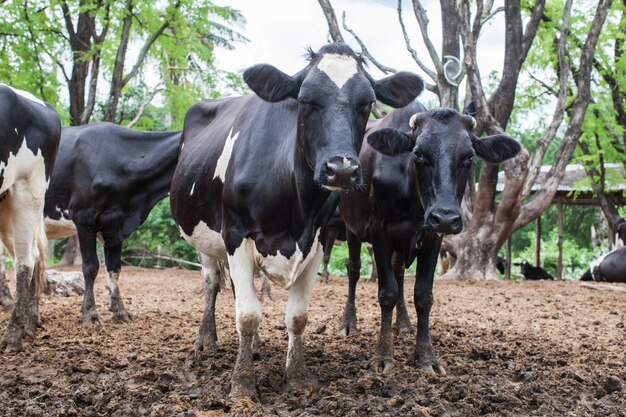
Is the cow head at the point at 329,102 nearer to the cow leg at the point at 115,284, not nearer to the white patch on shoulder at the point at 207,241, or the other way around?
the white patch on shoulder at the point at 207,241

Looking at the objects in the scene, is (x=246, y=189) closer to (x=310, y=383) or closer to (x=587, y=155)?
(x=310, y=383)

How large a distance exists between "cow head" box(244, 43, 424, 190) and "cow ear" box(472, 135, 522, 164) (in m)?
1.04

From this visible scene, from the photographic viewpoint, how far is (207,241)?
5.92m

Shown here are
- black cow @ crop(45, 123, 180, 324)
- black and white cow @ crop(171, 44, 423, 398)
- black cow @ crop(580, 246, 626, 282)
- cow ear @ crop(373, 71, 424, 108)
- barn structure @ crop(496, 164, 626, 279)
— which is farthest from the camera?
barn structure @ crop(496, 164, 626, 279)

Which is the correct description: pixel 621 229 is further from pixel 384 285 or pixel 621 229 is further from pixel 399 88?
pixel 399 88

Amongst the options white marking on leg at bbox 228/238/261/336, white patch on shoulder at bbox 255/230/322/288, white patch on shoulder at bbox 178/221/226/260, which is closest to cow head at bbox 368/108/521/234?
white patch on shoulder at bbox 255/230/322/288

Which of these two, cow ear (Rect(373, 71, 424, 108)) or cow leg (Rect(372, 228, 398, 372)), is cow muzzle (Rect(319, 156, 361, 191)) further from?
cow leg (Rect(372, 228, 398, 372))

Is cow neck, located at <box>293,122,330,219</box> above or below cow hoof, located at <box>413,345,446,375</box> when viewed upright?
above

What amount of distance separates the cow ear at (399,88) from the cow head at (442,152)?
361mm

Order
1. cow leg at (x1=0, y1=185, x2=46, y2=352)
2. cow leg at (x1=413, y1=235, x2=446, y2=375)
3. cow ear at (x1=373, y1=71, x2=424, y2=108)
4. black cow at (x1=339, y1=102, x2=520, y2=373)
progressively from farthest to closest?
cow leg at (x1=0, y1=185, x2=46, y2=352), cow leg at (x1=413, y1=235, x2=446, y2=375), black cow at (x1=339, y1=102, x2=520, y2=373), cow ear at (x1=373, y1=71, x2=424, y2=108)

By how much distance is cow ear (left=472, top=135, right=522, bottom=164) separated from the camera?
5.68 metres

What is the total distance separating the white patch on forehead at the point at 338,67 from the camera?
15.1ft

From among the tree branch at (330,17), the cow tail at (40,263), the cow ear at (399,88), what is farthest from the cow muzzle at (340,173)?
the tree branch at (330,17)

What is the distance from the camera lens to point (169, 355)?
6051mm
